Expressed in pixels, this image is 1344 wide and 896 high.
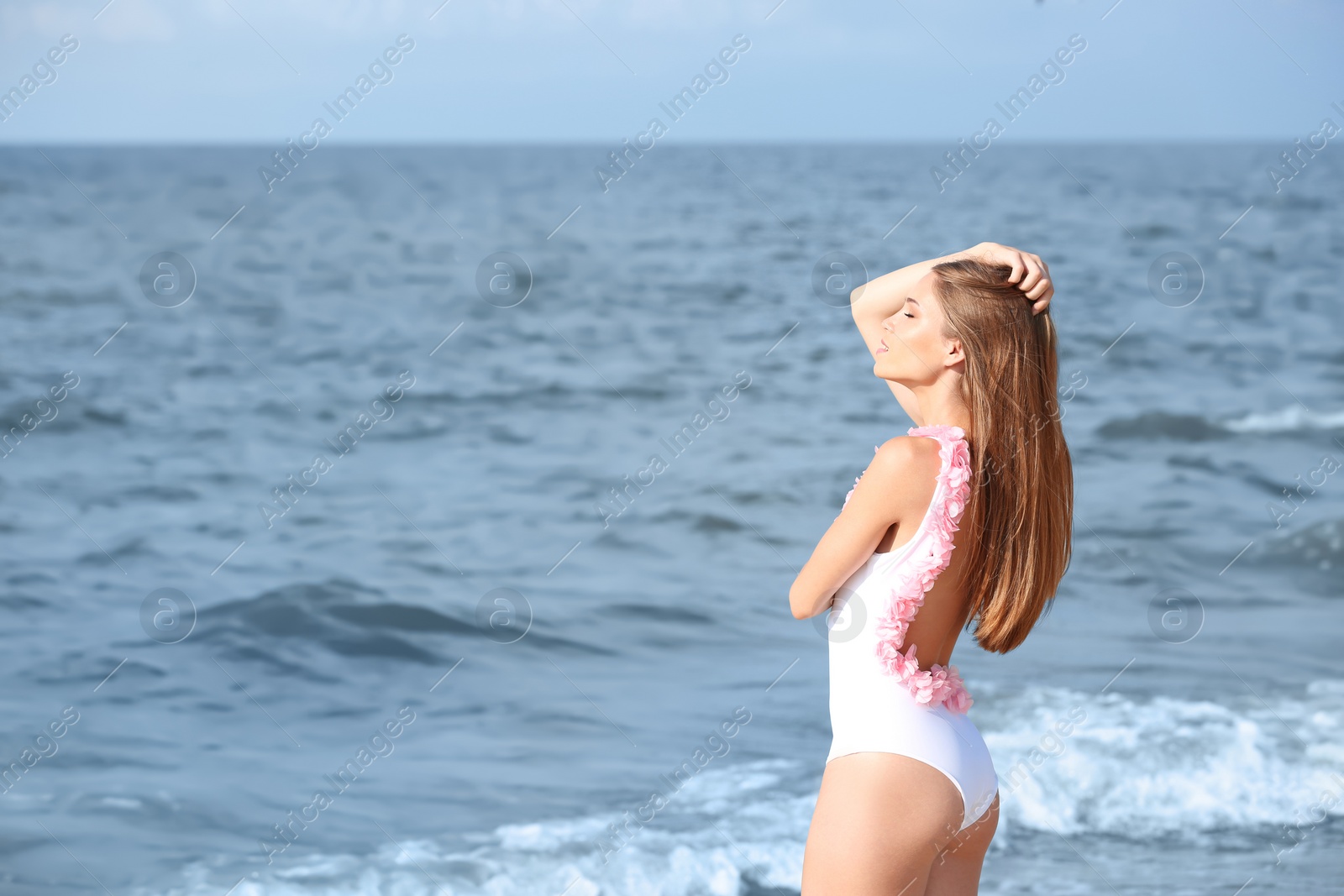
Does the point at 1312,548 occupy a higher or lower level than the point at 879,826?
lower

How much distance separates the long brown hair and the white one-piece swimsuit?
7 cm

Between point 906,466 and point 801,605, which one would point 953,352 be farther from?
point 801,605

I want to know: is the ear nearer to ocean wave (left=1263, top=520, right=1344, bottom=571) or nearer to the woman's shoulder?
the woman's shoulder

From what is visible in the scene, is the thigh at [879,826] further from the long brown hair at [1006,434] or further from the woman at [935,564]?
the long brown hair at [1006,434]

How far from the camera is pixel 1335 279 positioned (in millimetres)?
21500

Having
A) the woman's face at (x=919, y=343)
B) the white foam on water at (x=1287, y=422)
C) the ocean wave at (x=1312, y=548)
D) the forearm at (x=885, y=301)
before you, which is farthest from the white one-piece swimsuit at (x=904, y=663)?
the white foam on water at (x=1287, y=422)

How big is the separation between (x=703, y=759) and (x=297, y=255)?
23.6 m

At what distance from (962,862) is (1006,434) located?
82cm

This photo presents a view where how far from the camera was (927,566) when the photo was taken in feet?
7.27

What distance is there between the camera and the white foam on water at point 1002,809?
4.64 metres

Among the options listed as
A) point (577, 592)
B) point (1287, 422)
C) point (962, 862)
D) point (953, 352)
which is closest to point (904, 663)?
point (962, 862)

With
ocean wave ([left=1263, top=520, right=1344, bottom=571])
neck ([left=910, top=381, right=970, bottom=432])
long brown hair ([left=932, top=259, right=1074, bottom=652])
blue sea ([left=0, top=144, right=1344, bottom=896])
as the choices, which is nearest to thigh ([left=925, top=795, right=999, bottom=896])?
long brown hair ([left=932, top=259, right=1074, bottom=652])

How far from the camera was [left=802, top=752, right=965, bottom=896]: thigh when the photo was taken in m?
2.14

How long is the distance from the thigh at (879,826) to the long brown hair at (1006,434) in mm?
403
